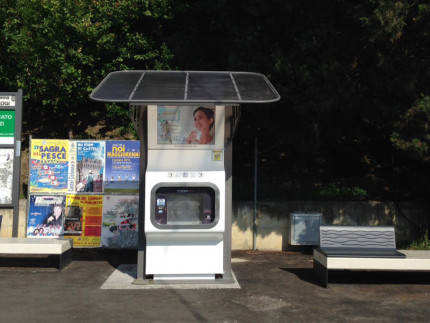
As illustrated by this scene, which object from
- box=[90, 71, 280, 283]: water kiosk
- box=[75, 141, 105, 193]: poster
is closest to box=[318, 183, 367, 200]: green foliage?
box=[90, 71, 280, 283]: water kiosk

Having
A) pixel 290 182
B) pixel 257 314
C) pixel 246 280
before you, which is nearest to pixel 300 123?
pixel 290 182

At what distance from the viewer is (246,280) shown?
24.2 feet

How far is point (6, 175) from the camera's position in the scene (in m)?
9.41

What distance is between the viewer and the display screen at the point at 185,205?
691 cm

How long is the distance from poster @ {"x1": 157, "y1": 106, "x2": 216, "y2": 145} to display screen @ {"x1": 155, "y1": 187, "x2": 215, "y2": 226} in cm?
71

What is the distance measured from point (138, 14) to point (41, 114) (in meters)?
4.22

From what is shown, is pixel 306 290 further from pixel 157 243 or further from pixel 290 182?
pixel 290 182

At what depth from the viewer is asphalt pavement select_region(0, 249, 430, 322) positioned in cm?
565

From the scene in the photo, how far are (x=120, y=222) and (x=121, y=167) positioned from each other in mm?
1032

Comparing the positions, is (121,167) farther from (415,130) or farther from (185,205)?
(415,130)

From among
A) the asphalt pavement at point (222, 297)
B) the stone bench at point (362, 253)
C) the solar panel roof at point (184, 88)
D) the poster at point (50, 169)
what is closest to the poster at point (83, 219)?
the poster at point (50, 169)

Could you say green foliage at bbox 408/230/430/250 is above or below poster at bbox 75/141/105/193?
below

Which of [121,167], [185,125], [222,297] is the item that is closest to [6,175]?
[121,167]

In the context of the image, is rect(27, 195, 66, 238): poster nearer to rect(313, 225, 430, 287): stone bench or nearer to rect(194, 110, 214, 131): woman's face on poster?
rect(194, 110, 214, 131): woman's face on poster
